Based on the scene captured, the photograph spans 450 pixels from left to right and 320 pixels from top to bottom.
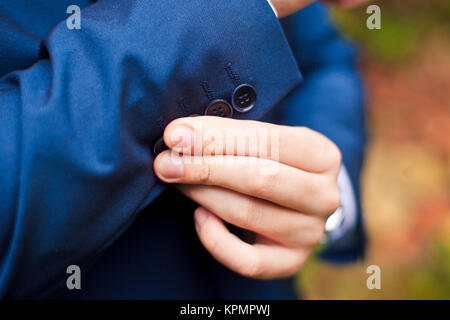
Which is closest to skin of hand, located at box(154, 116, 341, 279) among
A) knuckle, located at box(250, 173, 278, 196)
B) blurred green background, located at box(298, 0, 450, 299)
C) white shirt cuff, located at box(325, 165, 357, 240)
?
knuckle, located at box(250, 173, 278, 196)

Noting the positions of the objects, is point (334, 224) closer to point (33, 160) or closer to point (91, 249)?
point (91, 249)

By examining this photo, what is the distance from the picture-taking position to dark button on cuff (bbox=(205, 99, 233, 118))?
27.4 inches

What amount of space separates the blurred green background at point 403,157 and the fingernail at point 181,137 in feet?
5.43

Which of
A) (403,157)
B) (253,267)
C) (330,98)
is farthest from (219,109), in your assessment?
(403,157)

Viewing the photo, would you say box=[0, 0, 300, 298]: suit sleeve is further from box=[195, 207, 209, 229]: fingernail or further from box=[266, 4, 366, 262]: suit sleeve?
box=[266, 4, 366, 262]: suit sleeve

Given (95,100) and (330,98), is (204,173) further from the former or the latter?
(330,98)

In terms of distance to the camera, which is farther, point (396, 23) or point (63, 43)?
point (396, 23)

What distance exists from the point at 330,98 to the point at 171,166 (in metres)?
0.76

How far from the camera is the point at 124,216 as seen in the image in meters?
0.67

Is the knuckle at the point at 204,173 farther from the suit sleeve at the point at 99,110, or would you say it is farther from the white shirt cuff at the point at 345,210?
the white shirt cuff at the point at 345,210

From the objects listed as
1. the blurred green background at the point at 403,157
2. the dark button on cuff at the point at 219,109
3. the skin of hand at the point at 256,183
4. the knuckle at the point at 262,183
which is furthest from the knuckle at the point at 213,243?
the blurred green background at the point at 403,157

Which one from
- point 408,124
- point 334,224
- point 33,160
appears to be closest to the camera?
point 33,160

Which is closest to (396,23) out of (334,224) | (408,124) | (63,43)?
(408,124)

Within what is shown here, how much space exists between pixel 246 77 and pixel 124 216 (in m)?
0.31
